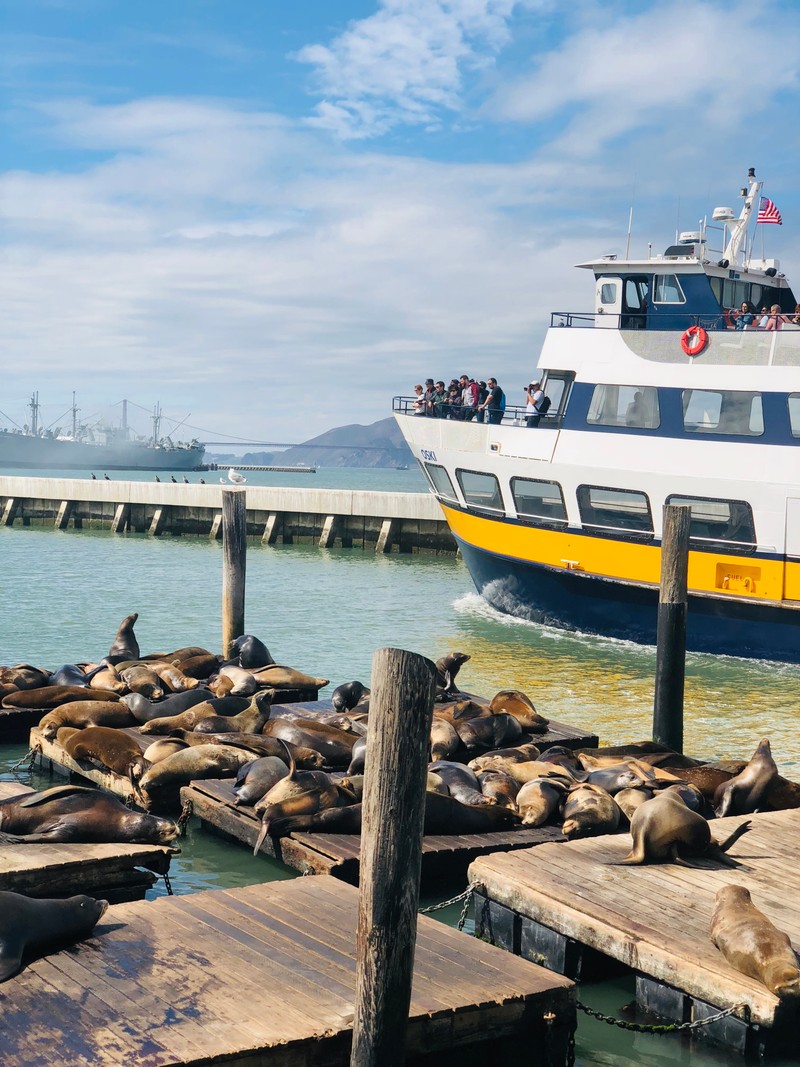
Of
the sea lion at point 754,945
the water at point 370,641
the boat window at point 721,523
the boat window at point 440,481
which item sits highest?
the boat window at point 440,481

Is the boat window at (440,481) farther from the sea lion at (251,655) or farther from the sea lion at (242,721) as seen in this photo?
the sea lion at (242,721)

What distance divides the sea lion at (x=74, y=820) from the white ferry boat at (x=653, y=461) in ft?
35.7

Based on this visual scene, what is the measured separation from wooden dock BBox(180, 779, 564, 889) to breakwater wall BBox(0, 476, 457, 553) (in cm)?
2409

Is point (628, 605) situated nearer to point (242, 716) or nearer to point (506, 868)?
point (242, 716)

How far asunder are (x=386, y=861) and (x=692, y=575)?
12.7 meters

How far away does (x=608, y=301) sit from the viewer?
61.1ft

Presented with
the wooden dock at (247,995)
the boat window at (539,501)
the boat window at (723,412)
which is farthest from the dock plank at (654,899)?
the boat window at (539,501)

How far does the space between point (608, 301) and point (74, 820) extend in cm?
1399

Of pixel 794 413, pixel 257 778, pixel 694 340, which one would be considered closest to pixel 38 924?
pixel 257 778

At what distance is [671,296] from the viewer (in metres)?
18.3

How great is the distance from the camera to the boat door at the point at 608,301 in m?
18.3

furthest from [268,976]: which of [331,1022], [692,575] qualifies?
[692,575]

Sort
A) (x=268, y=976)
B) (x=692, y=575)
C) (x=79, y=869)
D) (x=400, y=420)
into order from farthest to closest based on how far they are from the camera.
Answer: (x=400, y=420) → (x=692, y=575) → (x=79, y=869) → (x=268, y=976)

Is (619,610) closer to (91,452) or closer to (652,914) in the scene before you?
(652,914)
